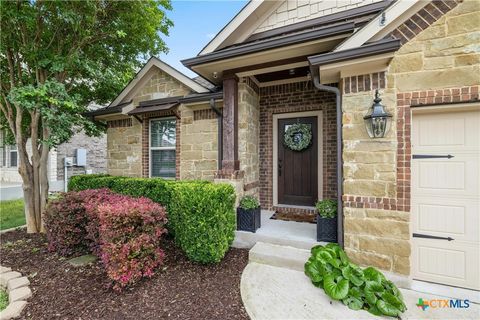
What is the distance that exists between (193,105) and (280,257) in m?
3.85

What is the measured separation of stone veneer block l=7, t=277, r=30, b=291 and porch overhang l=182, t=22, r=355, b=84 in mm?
4181

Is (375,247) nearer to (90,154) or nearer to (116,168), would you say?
(116,168)

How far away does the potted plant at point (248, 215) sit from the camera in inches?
158

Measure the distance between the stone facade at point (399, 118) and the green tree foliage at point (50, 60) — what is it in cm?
484

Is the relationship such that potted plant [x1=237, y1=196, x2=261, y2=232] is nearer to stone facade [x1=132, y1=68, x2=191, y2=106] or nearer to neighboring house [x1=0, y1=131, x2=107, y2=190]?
stone facade [x1=132, y1=68, x2=191, y2=106]

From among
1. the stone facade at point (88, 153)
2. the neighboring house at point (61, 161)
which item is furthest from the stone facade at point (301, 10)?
the stone facade at point (88, 153)

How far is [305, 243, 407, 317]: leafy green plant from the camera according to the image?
234 cm

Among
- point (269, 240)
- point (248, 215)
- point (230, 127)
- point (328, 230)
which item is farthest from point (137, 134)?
point (328, 230)

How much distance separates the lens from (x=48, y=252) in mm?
3926

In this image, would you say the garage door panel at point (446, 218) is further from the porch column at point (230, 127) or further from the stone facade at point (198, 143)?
the stone facade at point (198, 143)

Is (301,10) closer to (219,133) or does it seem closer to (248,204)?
(219,133)

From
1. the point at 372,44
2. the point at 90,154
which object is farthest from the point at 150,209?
the point at 90,154

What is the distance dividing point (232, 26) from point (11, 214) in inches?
319

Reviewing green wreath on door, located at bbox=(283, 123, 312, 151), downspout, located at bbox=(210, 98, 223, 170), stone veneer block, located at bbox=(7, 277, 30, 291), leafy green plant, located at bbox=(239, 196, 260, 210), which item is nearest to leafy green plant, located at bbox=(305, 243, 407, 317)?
leafy green plant, located at bbox=(239, 196, 260, 210)
